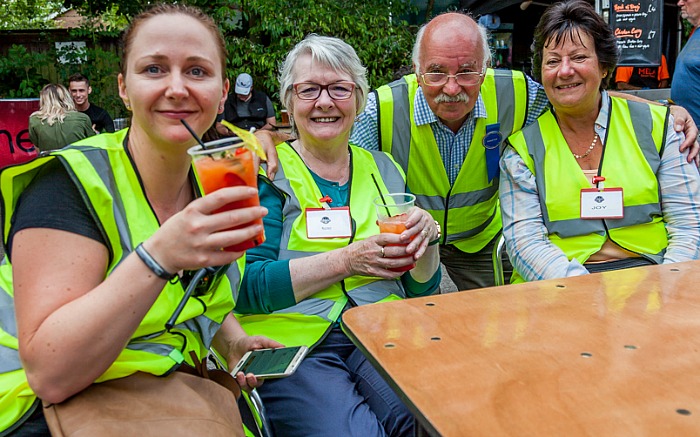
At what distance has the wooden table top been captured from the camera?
1.19 metres

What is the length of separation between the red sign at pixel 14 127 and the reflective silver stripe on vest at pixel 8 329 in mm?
9131

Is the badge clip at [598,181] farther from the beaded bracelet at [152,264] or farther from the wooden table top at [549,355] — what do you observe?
the beaded bracelet at [152,264]

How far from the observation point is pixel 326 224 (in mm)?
2387

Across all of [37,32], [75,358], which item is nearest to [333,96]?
[75,358]

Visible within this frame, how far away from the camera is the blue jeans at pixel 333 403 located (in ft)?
6.21

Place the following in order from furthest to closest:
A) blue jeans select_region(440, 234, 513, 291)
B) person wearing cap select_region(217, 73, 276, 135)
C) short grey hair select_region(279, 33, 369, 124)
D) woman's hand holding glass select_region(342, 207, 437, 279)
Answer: person wearing cap select_region(217, 73, 276, 135) < blue jeans select_region(440, 234, 513, 291) < short grey hair select_region(279, 33, 369, 124) < woman's hand holding glass select_region(342, 207, 437, 279)

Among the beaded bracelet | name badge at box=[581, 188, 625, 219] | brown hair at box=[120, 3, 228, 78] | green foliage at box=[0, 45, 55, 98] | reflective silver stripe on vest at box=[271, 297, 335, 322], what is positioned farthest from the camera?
green foliage at box=[0, 45, 55, 98]

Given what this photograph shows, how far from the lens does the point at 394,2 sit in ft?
35.2

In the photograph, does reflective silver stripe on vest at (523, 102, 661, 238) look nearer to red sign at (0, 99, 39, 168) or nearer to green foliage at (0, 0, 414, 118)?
green foliage at (0, 0, 414, 118)

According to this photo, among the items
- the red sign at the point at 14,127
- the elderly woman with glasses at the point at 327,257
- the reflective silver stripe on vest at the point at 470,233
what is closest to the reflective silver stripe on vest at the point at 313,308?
the elderly woman with glasses at the point at 327,257

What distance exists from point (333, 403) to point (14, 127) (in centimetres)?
951

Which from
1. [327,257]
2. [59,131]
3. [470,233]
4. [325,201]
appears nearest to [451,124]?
[470,233]

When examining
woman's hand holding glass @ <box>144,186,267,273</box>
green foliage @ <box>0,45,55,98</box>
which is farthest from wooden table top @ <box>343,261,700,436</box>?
green foliage @ <box>0,45,55,98</box>

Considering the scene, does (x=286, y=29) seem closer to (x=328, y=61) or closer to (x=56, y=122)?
(x=56, y=122)
